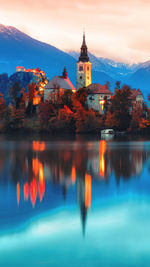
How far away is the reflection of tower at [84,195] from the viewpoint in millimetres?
14586

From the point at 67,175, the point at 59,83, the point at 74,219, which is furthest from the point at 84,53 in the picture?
the point at 74,219

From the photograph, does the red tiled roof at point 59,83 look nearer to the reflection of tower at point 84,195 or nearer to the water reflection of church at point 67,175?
the water reflection of church at point 67,175

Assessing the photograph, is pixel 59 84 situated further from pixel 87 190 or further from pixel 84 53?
pixel 87 190

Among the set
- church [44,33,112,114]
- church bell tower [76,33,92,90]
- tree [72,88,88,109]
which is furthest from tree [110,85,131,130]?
church bell tower [76,33,92,90]

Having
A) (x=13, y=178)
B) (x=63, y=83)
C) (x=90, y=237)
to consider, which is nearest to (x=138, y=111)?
(x=63, y=83)

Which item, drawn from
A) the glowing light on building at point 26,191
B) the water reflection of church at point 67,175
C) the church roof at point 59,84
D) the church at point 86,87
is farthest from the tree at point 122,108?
the glowing light on building at point 26,191

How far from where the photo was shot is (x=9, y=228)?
12.3m

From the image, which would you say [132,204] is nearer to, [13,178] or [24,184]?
[24,184]

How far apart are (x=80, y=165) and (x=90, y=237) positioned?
17.6 meters

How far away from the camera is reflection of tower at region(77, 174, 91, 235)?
47.9 ft

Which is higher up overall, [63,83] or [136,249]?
[63,83]

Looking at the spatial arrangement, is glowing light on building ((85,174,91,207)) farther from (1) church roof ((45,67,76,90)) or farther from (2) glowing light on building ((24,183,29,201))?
(1) church roof ((45,67,76,90))

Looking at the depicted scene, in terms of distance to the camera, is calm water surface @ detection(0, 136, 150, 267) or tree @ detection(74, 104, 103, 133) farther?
tree @ detection(74, 104, 103, 133)

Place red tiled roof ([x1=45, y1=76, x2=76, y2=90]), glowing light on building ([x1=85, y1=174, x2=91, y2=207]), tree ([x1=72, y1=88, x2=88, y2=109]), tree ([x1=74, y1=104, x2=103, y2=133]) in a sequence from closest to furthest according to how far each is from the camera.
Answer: glowing light on building ([x1=85, y1=174, x2=91, y2=207]), tree ([x1=74, y1=104, x2=103, y2=133]), tree ([x1=72, y1=88, x2=88, y2=109]), red tiled roof ([x1=45, y1=76, x2=76, y2=90])
